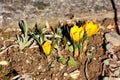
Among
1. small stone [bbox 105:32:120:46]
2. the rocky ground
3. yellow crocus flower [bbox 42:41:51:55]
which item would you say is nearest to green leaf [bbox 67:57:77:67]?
the rocky ground

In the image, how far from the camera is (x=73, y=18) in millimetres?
2801

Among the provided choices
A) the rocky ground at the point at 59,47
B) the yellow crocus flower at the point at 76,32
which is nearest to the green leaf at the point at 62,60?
the rocky ground at the point at 59,47

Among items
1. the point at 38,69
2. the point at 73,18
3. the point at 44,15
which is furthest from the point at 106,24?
the point at 38,69

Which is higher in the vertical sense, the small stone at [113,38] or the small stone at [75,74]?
Answer: the small stone at [113,38]

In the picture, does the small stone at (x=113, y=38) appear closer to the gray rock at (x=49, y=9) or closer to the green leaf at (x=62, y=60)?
the gray rock at (x=49, y=9)

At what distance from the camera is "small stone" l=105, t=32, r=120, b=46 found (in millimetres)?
2627

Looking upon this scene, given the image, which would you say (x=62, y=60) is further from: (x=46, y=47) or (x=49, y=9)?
(x=49, y=9)

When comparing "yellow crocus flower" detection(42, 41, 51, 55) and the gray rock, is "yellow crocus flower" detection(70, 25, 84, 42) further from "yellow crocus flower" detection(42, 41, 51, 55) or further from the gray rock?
the gray rock

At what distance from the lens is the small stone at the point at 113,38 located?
263cm

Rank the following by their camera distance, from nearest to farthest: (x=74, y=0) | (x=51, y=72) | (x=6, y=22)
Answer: (x=51, y=72)
(x=6, y=22)
(x=74, y=0)

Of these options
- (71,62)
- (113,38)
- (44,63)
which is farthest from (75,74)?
(113,38)

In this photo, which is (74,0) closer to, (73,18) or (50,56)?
(73,18)

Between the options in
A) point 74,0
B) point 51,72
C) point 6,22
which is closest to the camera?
point 51,72

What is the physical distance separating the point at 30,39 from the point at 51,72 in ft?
0.95
